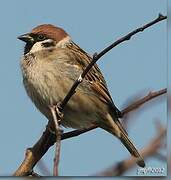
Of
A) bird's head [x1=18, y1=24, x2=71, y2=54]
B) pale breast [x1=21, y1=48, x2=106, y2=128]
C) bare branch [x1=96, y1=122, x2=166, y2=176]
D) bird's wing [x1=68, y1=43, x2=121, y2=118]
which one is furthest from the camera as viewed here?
bird's head [x1=18, y1=24, x2=71, y2=54]

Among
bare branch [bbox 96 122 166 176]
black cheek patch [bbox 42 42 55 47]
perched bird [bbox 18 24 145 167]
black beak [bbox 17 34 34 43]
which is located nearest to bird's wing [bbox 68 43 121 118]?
perched bird [bbox 18 24 145 167]

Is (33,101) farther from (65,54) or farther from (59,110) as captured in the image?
(59,110)

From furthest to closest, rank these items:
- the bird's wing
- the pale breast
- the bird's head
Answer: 1. the bird's head
2. the bird's wing
3. the pale breast

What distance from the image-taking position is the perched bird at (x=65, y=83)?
2.87 meters

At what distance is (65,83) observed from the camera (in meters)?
2.90

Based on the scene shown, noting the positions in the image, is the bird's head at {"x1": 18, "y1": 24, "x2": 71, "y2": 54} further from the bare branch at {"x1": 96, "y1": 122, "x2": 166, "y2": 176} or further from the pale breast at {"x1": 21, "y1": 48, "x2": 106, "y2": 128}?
the bare branch at {"x1": 96, "y1": 122, "x2": 166, "y2": 176}

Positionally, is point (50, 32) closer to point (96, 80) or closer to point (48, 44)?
point (48, 44)

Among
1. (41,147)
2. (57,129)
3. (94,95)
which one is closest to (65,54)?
(94,95)

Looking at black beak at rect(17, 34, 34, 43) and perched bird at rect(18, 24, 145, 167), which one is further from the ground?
black beak at rect(17, 34, 34, 43)

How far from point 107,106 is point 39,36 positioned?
611 mm

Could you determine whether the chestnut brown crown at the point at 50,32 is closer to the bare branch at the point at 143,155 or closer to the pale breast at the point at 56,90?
the pale breast at the point at 56,90

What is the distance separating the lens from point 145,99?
167cm

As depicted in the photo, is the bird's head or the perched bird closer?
the perched bird

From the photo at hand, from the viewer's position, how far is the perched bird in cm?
287
